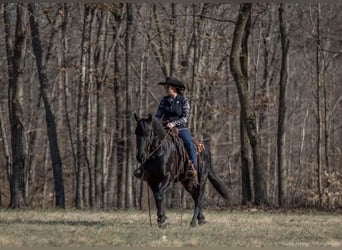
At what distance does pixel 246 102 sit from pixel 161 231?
44.8ft

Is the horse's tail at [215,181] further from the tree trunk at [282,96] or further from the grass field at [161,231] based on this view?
the tree trunk at [282,96]

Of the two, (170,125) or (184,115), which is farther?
(184,115)

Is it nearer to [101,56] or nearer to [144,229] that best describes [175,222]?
[144,229]

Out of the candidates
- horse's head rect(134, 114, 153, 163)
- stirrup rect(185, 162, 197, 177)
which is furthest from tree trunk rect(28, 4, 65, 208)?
horse's head rect(134, 114, 153, 163)

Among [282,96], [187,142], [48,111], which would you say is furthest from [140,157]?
[282,96]

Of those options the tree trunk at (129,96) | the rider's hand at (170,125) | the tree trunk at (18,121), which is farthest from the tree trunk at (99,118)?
the rider's hand at (170,125)

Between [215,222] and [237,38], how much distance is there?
10.7m

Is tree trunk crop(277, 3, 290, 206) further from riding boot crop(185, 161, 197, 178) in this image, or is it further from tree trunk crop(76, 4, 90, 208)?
riding boot crop(185, 161, 197, 178)

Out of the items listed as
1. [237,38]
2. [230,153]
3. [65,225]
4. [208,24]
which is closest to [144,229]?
[65,225]

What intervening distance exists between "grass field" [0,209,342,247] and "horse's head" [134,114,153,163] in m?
1.40

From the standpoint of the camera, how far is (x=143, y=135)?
17000mm

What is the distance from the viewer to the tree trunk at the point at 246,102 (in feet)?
96.1

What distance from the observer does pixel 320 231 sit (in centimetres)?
1817

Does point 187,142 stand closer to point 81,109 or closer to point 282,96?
point 282,96
